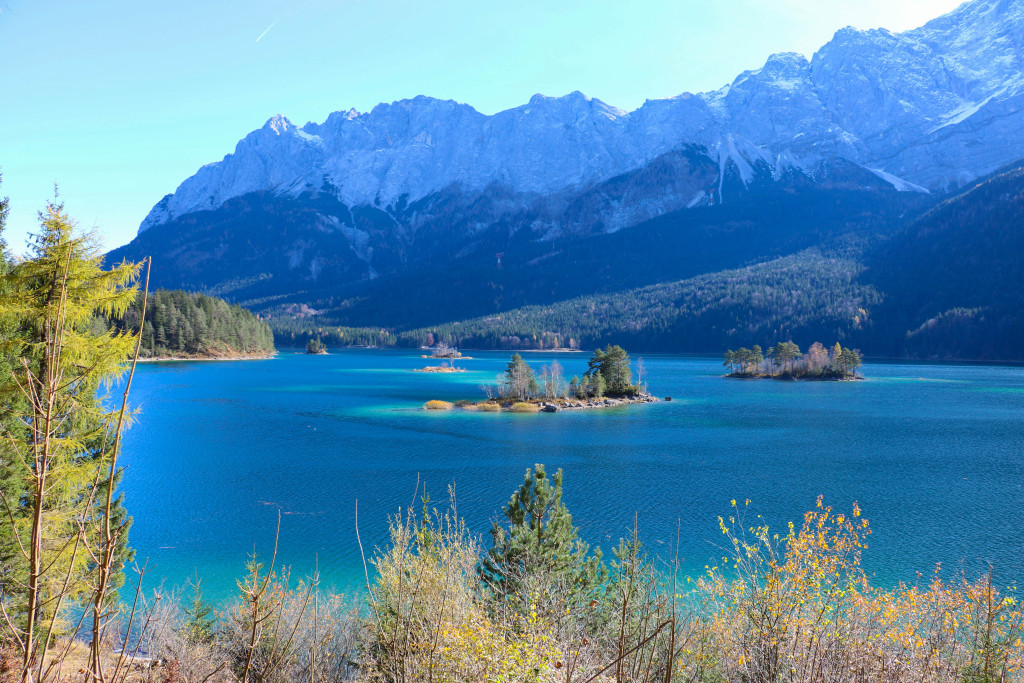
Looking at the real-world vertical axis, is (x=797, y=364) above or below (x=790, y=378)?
above

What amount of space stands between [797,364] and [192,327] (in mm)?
117155

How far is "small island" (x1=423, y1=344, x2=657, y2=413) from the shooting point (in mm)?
65375

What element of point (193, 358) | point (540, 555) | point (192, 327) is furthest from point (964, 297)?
point (540, 555)

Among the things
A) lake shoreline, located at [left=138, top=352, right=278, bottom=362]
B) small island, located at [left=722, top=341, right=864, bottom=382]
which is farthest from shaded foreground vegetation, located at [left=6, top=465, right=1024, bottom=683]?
lake shoreline, located at [left=138, top=352, right=278, bottom=362]

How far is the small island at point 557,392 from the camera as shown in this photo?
214ft

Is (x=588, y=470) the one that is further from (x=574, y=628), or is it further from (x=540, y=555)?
(x=574, y=628)

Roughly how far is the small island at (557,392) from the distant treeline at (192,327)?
72.3m

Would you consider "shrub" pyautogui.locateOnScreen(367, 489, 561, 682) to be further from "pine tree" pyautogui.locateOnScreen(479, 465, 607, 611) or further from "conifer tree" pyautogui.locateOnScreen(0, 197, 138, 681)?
"conifer tree" pyautogui.locateOnScreen(0, 197, 138, 681)

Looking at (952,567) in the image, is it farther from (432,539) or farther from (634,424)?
(634,424)

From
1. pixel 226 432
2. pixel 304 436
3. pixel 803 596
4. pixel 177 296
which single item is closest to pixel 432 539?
pixel 803 596

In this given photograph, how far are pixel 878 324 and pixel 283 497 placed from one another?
17973 cm

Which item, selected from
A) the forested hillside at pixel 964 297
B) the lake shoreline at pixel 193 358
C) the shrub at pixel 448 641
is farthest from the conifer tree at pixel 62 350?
the forested hillside at pixel 964 297

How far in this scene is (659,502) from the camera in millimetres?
29609

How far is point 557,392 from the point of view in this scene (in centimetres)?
7062
